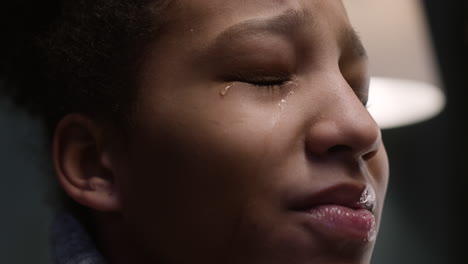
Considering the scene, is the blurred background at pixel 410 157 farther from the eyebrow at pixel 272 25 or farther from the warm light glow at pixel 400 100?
the eyebrow at pixel 272 25

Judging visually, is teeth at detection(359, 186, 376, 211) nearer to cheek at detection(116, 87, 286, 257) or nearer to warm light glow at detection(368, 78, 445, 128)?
cheek at detection(116, 87, 286, 257)

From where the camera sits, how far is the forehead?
63 cm

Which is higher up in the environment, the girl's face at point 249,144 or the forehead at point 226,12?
the forehead at point 226,12

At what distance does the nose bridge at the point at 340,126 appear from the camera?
0.58m

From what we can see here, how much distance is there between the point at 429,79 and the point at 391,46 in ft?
0.40

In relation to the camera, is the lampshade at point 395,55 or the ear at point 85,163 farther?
the lampshade at point 395,55

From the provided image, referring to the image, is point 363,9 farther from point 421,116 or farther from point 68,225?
point 68,225

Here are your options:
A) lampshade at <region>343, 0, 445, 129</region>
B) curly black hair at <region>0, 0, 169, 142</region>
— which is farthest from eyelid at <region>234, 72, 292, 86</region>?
lampshade at <region>343, 0, 445, 129</region>

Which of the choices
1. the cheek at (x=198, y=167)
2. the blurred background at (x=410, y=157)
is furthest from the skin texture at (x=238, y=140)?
the blurred background at (x=410, y=157)

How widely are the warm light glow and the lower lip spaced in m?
0.52

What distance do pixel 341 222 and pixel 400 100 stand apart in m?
0.64

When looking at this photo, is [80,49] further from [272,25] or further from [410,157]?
[410,157]

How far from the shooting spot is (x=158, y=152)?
618 mm

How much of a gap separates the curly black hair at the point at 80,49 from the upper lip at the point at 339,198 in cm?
21
